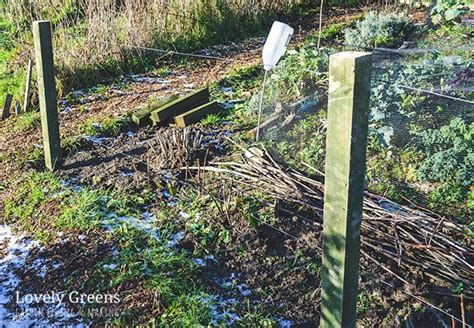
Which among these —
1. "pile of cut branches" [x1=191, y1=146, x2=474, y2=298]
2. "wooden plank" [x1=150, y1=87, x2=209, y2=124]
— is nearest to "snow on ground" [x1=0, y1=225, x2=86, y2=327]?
"pile of cut branches" [x1=191, y1=146, x2=474, y2=298]

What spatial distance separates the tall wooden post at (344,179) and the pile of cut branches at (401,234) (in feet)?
2.80

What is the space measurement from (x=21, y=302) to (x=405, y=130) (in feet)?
9.83

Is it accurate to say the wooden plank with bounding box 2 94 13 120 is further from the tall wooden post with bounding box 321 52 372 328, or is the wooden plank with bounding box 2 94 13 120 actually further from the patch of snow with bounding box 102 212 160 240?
the tall wooden post with bounding box 321 52 372 328

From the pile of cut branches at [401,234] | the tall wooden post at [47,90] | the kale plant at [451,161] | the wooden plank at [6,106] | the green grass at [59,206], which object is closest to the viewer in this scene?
the pile of cut branches at [401,234]

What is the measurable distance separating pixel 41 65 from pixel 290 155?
2.03 metres

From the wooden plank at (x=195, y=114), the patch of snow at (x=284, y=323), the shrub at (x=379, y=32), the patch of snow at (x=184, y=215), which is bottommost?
the patch of snow at (x=284, y=323)

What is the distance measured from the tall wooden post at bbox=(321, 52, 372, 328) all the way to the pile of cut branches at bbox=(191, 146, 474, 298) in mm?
855

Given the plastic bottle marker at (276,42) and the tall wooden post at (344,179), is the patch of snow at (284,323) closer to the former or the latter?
the tall wooden post at (344,179)

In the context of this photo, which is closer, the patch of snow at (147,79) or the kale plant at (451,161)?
the kale plant at (451,161)

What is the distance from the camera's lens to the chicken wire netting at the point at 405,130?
159 inches

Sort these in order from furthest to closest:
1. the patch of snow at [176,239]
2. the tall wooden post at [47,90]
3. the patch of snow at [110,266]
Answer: the tall wooden post at [47,90] → the patch of snow at [176,239] → the patch of snow at [110,266]

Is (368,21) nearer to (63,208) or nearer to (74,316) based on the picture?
(63,208)

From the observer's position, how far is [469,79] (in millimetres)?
4523

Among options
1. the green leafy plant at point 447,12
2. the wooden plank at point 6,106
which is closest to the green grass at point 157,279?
the wooden plank at point 6,106
